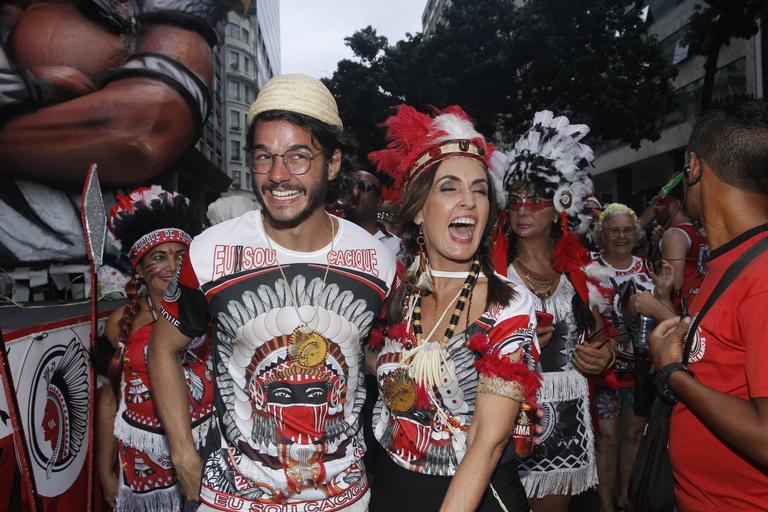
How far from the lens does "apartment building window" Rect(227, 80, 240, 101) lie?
60781 mm

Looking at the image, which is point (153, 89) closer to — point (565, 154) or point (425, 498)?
point (565, 154)

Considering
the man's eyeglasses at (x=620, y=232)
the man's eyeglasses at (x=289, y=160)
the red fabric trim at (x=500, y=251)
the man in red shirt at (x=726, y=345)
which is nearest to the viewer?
the man in red shirt at (x=726, y=345)

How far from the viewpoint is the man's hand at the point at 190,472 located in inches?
86.9

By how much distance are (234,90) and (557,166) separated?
6265 centimetres

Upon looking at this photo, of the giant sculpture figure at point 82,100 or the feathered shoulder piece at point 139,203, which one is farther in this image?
the giant sculpture figure at point 82,100

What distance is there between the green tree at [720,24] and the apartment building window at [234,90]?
55374mm

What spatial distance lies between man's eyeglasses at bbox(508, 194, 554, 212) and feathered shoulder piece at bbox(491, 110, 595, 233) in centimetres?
4

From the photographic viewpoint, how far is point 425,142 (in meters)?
2.37

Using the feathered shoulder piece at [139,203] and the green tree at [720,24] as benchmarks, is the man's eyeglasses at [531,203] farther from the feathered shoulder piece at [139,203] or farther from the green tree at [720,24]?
the green tree at [720,24]

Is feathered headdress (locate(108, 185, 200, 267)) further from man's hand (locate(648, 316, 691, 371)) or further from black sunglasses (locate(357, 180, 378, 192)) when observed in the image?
man's hand (locate(648, 316, 691, 371))

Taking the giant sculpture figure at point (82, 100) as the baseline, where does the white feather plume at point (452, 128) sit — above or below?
below

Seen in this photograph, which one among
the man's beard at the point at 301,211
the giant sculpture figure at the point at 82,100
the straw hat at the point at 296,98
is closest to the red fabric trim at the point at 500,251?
the man's beard at the point at 301,211

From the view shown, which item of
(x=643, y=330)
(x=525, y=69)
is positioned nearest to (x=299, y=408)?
(x=643, y=330)

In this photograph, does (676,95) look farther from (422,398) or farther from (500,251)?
(422,398)
